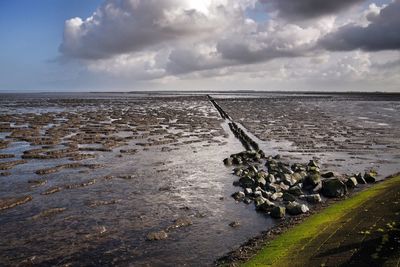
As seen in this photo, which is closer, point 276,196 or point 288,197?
point 288,197

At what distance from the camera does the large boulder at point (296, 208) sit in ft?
62.2

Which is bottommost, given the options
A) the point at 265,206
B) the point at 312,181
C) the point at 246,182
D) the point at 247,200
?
the point at 247,200

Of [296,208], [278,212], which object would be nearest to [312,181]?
[296,208]

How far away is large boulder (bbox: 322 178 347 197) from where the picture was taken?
22172mm

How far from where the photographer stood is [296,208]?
19.1 meters

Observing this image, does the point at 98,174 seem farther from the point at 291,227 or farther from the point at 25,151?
the point at 291,227

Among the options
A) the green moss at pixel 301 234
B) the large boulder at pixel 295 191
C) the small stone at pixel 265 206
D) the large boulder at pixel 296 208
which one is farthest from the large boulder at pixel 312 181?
the small stone at pixel 265 206

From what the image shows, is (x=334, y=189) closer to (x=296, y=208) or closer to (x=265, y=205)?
(x=296, y=208)

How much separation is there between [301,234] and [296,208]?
3987 millimetres

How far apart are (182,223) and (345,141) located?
3241cm

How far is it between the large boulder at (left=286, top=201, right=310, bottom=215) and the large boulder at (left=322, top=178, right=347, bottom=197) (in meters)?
3.51

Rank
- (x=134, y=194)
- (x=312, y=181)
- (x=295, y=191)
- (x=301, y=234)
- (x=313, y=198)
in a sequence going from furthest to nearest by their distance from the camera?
(x=312, y=181) → (x=134, y=194) → (x=295, y=191) → (x=313, y=198) → (x=301, y=234)

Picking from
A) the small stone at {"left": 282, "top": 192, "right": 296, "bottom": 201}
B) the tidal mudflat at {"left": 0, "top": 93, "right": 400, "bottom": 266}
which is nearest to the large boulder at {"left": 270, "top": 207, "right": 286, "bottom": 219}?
the tidal mudflat at {"left": 0, "top": 93, "right": 400, "bottom": 266}

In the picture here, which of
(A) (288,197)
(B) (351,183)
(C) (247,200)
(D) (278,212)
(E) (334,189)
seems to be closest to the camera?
(D) (278,212)
